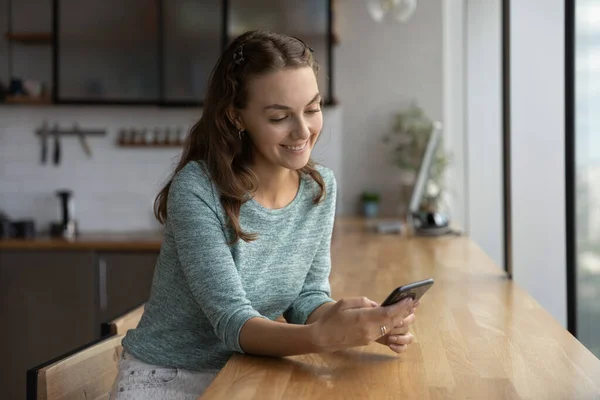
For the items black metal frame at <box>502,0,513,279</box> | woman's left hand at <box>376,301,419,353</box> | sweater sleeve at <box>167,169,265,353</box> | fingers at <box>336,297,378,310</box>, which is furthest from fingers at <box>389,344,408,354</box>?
black metal frame at <box>502,0,513,279</box>

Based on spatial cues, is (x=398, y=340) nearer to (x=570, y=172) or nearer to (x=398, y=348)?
(x=398, y=348)

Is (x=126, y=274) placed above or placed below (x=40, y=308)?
above

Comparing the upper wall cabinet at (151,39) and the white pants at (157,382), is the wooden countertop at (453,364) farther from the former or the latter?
the upper wall cabinet at (151,39)

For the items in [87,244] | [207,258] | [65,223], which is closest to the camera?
[207,258]

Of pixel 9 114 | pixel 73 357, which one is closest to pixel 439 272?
pixel 73 357

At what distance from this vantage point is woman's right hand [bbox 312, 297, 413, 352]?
1.33 meters

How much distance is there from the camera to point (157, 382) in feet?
5.10

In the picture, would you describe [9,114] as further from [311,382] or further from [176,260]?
[311,382]

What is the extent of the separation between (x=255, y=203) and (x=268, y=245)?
82 millimetres

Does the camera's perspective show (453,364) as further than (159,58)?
No

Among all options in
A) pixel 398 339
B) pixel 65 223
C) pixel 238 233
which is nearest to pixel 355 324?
pixel 398 339

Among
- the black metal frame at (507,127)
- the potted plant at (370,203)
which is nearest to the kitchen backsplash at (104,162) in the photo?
the potted plant at (370,203)

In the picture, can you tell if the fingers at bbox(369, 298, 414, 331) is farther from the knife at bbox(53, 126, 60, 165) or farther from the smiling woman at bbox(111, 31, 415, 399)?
the knife at bbox(53, 126, 60, 165)

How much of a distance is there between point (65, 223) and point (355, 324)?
397cm
